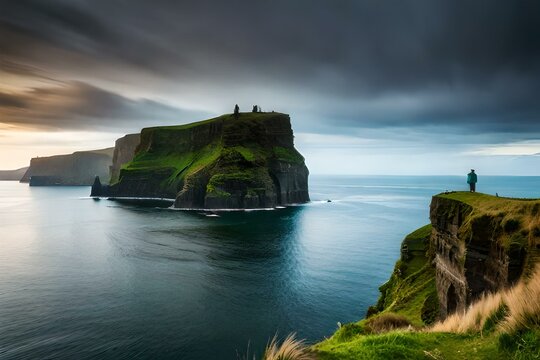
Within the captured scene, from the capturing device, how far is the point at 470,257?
2105cm

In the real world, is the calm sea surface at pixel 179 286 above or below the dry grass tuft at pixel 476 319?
below

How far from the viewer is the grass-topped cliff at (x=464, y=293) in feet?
26.5

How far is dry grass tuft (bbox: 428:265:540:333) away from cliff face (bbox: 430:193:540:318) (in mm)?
8538

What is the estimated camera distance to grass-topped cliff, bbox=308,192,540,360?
8086 millimetres

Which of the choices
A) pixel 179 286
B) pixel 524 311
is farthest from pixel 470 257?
pixel 179 286

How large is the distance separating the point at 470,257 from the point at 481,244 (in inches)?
41.6

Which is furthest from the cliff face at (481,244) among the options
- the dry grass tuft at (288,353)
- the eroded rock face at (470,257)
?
the dry grass tuft at (288,353)

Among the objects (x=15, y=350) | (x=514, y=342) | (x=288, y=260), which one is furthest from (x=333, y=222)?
(x=514, y=342)

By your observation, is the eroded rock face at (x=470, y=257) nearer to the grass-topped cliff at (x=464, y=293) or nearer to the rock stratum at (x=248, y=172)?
the grass-topped cliff at (x=464, y=293)

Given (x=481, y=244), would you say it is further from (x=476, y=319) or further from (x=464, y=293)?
(x=476, y=319)

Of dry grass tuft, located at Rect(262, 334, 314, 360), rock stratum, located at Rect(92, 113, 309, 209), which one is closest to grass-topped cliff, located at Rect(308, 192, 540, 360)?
dry grass tuft, located at Rect(262, 334, 314, 360)

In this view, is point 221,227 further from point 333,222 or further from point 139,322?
point 139,322

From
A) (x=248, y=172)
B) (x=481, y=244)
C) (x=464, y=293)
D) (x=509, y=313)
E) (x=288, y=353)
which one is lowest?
(x=464, y=293)

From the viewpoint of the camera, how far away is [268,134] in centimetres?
18862
